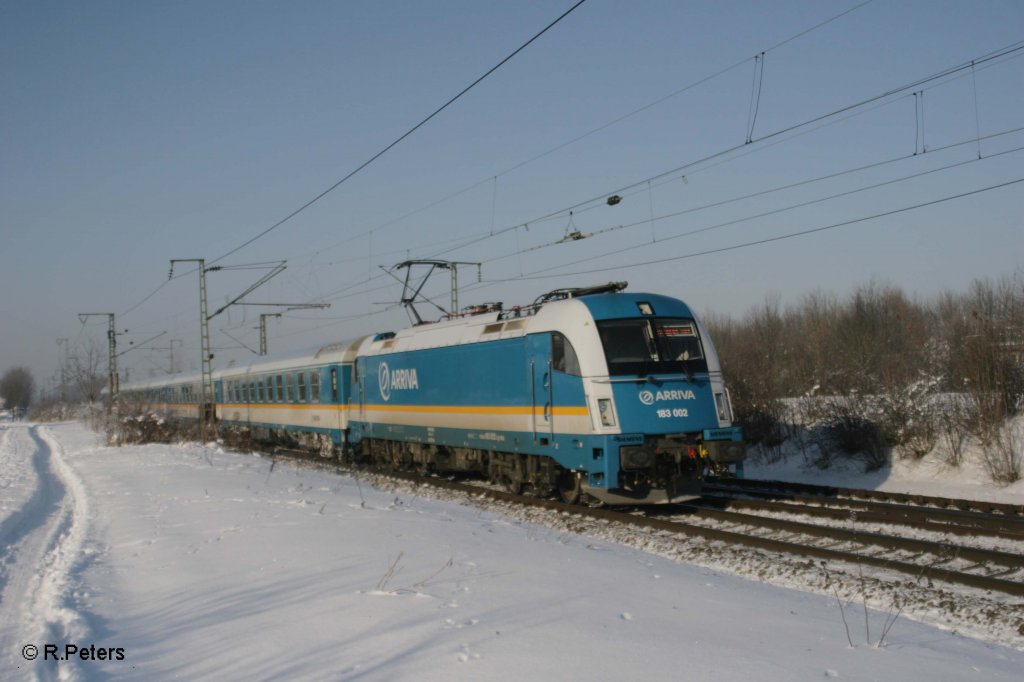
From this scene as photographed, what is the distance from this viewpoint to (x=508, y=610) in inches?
282

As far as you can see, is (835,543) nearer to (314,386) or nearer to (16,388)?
(314,386)

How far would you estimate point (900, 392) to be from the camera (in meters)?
18.3

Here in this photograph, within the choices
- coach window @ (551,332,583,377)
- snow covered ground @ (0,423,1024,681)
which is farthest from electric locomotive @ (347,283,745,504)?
snow covered ground @ (0,423,1024,681)

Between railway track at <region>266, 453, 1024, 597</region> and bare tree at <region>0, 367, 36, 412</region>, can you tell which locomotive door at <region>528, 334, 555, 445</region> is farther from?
bare tree at <region>0, 367, 36, 412</region>

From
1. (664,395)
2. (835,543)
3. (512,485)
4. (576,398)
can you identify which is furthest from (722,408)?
(512,485)

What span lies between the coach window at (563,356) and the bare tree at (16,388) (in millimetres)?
138315

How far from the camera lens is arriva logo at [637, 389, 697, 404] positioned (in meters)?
12.8

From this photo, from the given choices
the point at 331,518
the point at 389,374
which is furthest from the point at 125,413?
the point at 331,518

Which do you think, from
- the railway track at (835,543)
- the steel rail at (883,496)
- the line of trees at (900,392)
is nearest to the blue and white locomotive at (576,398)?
the railway track at (835,543)

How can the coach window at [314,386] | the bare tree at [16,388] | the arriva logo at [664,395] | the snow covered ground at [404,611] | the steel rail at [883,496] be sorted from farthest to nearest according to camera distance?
the bare tree at [16,388] → the coach window at [314,386] → the arriva logo at [664,395] → the steel rail at [883,496] → the snow covered ground at [404,611]

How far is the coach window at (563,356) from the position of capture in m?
13.1

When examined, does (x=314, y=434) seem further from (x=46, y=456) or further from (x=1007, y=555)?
(x=1007, y=555)

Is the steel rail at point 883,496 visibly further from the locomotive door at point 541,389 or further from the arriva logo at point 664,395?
the locomotive door at point 541,389

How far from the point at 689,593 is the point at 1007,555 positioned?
385 cm
